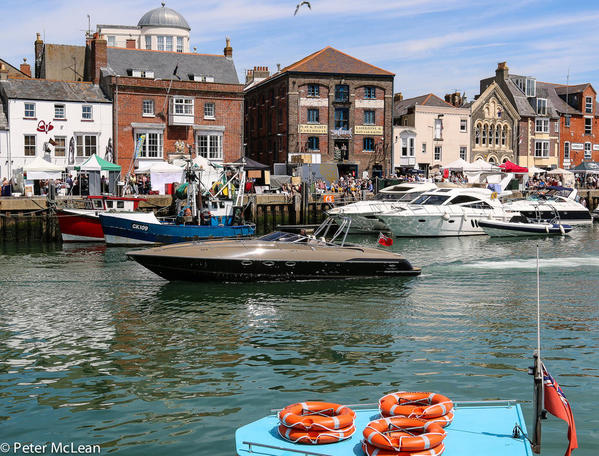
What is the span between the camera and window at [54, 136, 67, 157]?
2007 inches

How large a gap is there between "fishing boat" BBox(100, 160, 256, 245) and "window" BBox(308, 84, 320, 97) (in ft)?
96.3

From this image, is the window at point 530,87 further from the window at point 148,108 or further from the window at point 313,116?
the window at point 148,108

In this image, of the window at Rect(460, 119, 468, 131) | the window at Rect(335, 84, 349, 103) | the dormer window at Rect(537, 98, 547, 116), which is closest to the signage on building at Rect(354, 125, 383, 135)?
the window at Rect(335, 84, 349, 103)

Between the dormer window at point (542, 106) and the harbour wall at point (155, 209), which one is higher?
the dormer window at point (542, 106)

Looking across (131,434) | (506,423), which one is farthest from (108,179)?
(506,423)

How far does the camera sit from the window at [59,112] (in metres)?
51.1

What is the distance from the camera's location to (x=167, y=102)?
178 feet

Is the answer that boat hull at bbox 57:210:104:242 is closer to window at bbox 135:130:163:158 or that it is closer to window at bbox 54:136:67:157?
window at bbox 54:136:67:157

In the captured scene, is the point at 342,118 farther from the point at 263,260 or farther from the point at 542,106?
the point at 263,260

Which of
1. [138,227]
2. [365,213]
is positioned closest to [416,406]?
[138,227]

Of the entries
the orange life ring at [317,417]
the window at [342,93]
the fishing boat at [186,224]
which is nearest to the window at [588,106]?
the window at [342,93]

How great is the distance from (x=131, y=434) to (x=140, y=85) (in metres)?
47.2

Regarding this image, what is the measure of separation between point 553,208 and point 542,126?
118ft

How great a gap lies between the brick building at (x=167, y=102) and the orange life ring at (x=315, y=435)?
46671 mm
